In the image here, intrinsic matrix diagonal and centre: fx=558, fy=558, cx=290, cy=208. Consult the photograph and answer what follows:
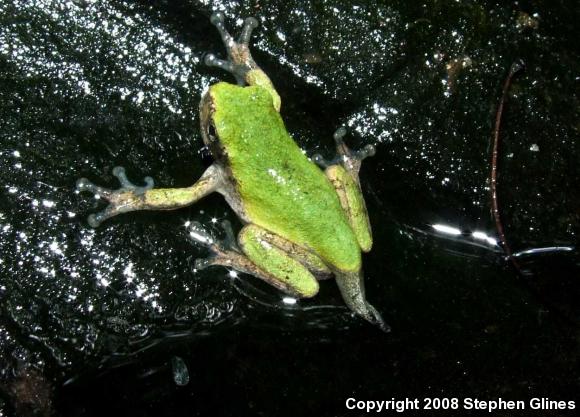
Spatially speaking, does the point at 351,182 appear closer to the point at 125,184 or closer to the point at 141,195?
the point at 141,195

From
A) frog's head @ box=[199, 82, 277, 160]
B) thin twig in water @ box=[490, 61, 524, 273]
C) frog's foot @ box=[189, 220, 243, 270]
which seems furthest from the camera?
thin twig in water @ box=[490, 61, 524, 273]

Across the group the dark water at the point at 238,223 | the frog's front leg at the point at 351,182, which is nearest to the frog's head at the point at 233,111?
the dark water at the point at 238,223

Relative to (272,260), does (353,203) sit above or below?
above

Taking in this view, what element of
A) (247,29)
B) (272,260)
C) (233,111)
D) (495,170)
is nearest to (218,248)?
(272,260)

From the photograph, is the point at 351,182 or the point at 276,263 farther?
the point at 351,182

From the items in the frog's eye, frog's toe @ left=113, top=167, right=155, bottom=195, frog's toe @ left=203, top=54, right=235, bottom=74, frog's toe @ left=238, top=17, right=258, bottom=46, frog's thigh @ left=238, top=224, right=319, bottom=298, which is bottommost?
frog's thigh @ left=238, top=224, right=319, bottom=298

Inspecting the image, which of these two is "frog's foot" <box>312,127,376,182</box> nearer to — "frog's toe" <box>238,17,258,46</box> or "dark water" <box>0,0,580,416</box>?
"dark water" <box>0,0,580,416</box>

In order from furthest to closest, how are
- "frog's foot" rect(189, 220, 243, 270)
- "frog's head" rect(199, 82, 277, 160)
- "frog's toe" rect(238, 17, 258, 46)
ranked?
"frog's toe" rect(238, 17, 258, 46), "frog's foot" rect(189, 220, 243, 270), "frog's head" rect(199, 82, 277, 160)

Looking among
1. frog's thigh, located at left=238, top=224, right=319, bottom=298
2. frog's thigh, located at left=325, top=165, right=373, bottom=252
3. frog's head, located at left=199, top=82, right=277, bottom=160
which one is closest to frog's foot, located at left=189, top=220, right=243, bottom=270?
frog's thigh, located at left=238, top=224, right=319, bottom=298

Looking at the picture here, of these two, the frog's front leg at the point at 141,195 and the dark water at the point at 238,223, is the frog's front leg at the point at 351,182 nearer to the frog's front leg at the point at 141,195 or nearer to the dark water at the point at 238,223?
the dark water at the point at 238,223
